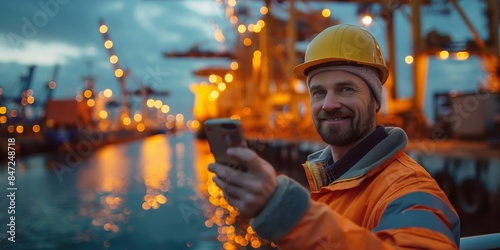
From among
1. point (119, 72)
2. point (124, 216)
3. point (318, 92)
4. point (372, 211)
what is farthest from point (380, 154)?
point (119, 72)

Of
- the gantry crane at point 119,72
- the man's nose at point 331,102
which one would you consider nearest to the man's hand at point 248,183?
the man's nose at point 331,102

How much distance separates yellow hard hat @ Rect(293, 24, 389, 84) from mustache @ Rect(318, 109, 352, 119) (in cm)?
20

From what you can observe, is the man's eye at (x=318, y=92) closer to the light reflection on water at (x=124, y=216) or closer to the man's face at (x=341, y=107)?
the man's face at (x=341, y=107)

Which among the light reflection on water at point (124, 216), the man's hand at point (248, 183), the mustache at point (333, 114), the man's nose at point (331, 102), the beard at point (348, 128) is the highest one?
the man's nose at point (331, 102)

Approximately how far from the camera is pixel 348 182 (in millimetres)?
1836

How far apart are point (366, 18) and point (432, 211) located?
14.5m

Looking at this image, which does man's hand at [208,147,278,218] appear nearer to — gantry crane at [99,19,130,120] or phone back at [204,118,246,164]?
phone back at [204,118,246,164]

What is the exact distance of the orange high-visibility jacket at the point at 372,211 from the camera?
1.31 m

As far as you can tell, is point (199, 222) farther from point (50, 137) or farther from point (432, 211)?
point (50, 137)

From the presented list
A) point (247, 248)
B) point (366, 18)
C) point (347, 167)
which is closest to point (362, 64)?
point (347, 167)

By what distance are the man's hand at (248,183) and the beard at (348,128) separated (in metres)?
0.81

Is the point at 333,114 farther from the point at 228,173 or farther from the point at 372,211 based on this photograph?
the point at 228,173

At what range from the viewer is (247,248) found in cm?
968

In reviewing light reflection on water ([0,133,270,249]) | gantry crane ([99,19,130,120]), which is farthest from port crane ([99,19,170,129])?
light reflection on water ([0,133,270,249])
